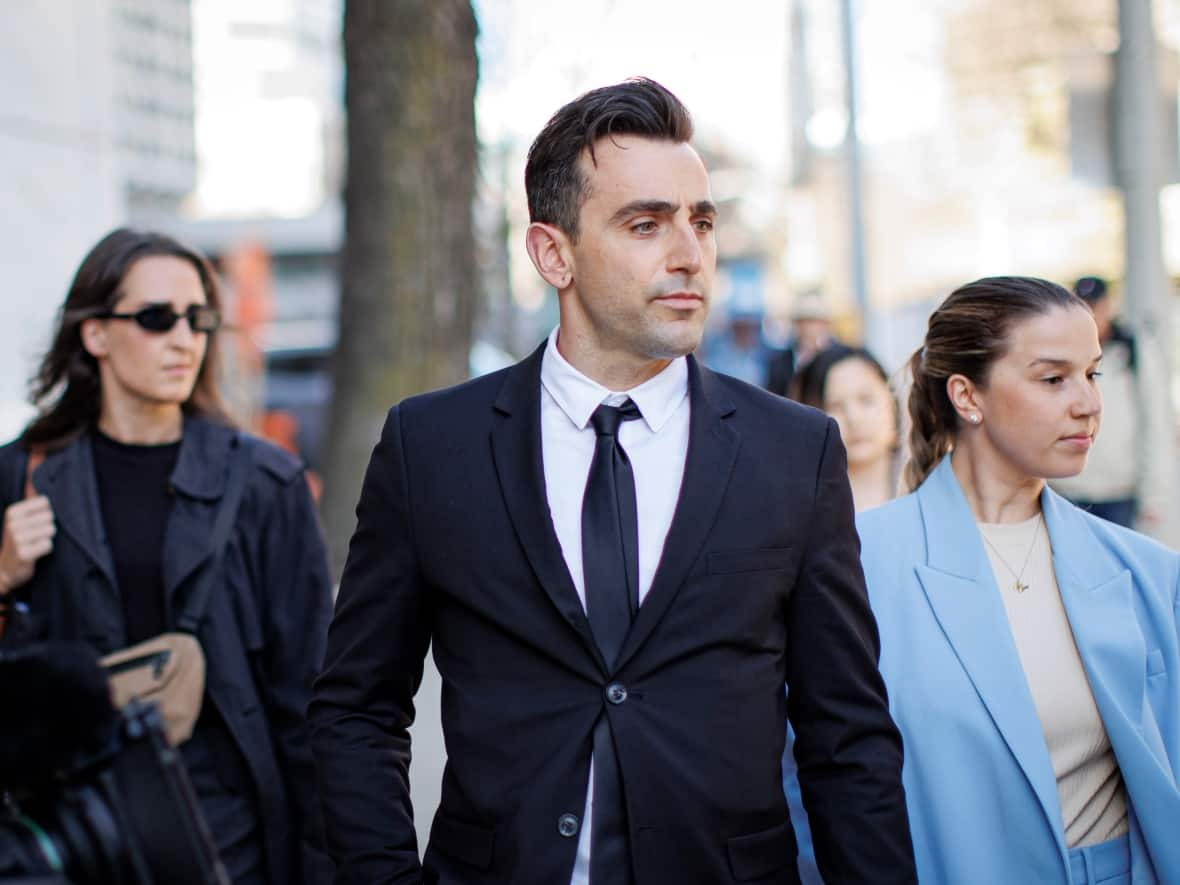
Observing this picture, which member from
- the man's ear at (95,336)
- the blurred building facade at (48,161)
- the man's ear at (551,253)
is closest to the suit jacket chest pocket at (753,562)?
the man's ear at (551,253)

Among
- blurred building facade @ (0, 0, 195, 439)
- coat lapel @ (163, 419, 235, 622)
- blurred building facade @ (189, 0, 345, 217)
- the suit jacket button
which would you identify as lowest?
the suit jacket button

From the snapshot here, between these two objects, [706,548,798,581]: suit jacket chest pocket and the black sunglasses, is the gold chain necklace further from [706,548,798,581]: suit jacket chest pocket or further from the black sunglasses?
the black sunglasses

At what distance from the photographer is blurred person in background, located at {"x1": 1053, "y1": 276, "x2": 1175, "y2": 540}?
329 inches

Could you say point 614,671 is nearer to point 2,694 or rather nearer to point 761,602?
point 761,602

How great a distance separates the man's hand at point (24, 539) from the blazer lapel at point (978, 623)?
2239 millimetres

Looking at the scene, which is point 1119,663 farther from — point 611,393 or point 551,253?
point 551,253

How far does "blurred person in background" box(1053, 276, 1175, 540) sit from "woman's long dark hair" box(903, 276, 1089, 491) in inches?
187

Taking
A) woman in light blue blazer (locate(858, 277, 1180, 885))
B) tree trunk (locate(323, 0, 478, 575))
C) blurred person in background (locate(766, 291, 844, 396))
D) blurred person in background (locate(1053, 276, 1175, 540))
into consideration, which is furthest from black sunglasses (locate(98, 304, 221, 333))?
blurred person in background (locate(766, 291, 844, 396))

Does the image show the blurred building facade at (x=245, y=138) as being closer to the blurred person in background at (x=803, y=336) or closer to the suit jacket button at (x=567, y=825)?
the blurred person in background at (x=803, y=336)

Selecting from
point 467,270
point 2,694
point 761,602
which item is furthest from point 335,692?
point 467,270

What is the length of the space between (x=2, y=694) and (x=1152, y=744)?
244cm

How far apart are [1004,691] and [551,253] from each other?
1370 millimetres

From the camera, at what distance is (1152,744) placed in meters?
3.26

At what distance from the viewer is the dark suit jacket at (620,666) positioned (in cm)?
268
